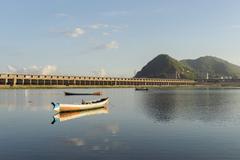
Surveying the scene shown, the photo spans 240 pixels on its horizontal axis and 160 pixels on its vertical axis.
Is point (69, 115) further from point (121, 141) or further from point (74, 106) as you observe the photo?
point (121, 141)

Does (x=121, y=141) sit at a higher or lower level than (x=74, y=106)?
lower

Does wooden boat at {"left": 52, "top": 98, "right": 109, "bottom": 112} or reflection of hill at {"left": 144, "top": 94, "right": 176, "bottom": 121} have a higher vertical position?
wooden boat at {"left": 52, "top": 98, "right": 109, "bottom": 112}

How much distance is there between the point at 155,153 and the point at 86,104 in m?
42.8

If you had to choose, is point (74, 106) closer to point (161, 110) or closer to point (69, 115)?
point (69, 115)

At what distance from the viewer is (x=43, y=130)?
43.3m

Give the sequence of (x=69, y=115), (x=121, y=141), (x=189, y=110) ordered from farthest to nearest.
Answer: (x=189, y=110) → (x=69, y=115) → (x=121, y=141)

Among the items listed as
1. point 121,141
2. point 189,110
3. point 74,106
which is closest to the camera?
point 121,141

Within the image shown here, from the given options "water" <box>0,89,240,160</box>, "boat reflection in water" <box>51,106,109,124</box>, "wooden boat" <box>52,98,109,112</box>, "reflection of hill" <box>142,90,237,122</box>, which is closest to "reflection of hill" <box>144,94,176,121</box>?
"reflection of hill" <box>142,90,237,122</box>

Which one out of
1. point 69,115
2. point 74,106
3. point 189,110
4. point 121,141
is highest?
point 74,106

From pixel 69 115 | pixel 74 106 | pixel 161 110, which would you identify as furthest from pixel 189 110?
pixel 69 115

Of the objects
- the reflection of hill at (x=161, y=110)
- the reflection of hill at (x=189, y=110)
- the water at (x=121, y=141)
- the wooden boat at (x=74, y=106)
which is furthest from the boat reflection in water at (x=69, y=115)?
the reflection of hill at (x=161, y=110)

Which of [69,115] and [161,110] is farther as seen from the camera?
[161,110]

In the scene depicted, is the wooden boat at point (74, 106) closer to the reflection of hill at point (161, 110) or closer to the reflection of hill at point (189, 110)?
the reflection of hill at point (189, 110)

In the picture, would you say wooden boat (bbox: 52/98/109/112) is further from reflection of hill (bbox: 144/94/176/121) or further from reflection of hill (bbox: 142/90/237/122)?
reflection of hill (bbox: 144/94/176/121)
